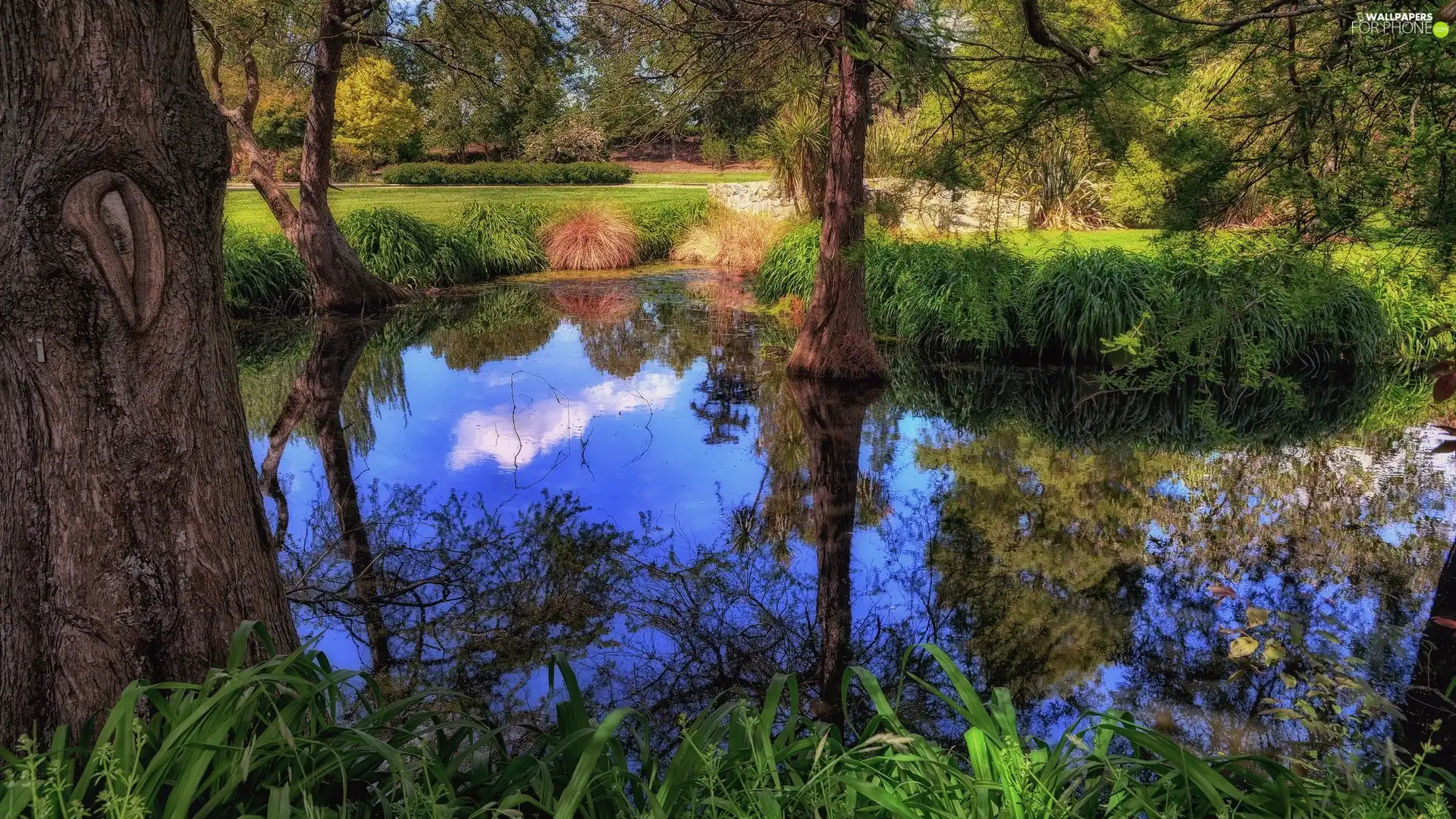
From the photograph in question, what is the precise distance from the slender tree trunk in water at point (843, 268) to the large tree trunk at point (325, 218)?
21.5 ft

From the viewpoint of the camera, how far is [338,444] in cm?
672

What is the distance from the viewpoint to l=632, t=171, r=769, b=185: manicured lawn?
32000 millimetres

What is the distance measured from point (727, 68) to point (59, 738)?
6025 mm

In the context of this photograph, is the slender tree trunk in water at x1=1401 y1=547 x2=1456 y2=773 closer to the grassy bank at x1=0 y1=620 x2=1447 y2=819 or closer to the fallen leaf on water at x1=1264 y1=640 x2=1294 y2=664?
the fallen leaf on water at x1=1264 y1=640 x2=1294 y2=664

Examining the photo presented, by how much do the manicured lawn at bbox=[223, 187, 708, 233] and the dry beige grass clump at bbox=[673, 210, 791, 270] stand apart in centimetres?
251

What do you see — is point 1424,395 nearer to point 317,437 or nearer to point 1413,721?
point 1413,721

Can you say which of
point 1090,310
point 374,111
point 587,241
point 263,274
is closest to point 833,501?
point 1090,310

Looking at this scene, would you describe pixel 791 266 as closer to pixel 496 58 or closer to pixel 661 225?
pixel 496 58

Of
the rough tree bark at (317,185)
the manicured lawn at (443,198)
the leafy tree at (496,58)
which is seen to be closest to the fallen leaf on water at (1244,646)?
the leafy tree at (496,58)

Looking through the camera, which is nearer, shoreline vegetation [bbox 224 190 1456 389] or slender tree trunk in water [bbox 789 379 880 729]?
shoreline vegetation [bbox 224 190 1456 389]

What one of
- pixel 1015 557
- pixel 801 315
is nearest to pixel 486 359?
pixel 801 315

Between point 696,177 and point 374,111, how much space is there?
11.5m

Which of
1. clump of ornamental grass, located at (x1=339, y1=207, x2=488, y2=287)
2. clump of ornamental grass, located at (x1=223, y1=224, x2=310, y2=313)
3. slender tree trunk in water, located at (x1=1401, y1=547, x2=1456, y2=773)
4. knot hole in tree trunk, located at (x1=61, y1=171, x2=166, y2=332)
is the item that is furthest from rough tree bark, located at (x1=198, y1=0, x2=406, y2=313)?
slender tree trunk in water, located at (x1=1401, y1=547, x2=1456, y2=773)

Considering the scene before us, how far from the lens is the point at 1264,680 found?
3623 millimetres
